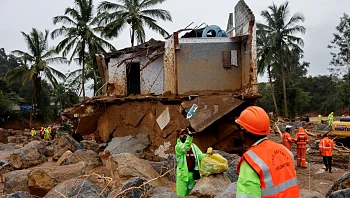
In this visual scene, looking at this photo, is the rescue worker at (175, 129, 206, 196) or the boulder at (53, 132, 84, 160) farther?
the boulder at (53, 132, 84, 160)

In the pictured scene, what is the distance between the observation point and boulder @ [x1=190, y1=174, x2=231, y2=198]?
5.23m

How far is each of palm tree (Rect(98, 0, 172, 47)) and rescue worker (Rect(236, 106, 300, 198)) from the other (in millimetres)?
23628

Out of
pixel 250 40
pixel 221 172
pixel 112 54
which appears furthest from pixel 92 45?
pixel 221 172

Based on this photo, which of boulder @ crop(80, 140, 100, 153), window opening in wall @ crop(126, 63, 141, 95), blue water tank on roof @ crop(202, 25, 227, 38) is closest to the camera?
blue water tank on roof @ crop(202, 25, 227, 38)

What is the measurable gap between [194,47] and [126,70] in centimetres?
361

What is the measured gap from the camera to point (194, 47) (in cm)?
1063

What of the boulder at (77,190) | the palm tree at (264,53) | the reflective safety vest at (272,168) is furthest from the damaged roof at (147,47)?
the palm tree at (264,53)

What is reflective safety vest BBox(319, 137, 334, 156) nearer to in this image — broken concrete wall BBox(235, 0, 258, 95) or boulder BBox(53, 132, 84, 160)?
broken concrete wall BBox(235, 0, 258, 95)

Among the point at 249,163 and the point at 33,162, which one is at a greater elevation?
the point at 249,163

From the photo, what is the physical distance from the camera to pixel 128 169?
7.13m

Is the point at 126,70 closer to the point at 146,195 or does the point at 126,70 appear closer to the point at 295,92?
the point at 146,195

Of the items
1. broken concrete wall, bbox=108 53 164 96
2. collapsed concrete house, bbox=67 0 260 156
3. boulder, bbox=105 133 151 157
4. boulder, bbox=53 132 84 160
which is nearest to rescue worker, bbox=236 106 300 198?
collapsed concrete house, bbox=67 0 260 156

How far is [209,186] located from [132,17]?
2160 centimetres

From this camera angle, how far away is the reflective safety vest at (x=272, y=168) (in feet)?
7.04
